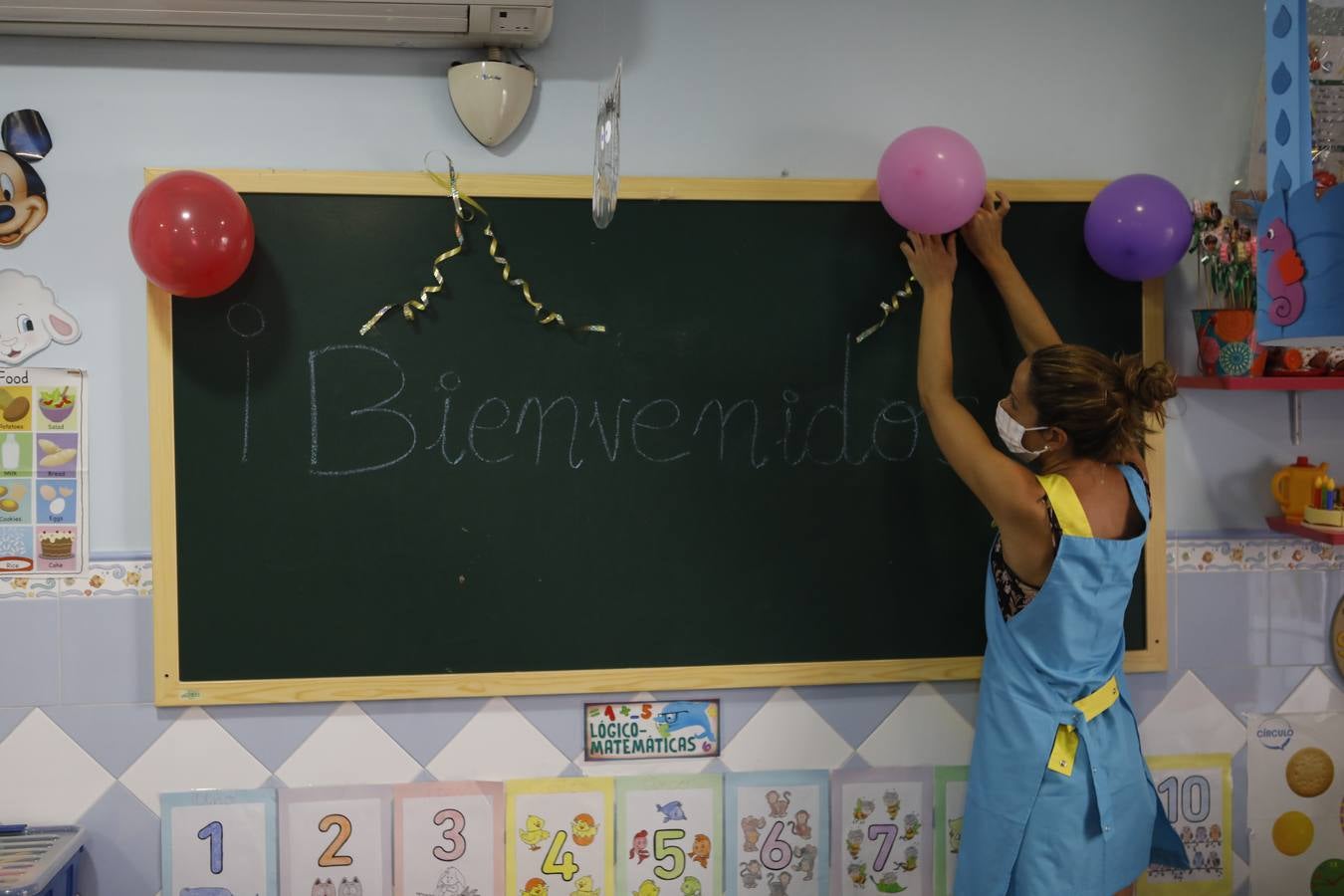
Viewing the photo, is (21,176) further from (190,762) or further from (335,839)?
(335,839)

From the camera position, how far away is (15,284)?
2.01 m

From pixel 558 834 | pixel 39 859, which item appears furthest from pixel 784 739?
pixel 39 859

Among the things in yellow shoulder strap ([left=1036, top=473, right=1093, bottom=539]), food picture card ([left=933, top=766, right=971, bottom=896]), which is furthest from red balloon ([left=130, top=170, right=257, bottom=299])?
food picture card ([left=933, top=766, right=971, bottom=896])

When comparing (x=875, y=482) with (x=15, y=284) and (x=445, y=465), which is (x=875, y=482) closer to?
(x=445, y=465)

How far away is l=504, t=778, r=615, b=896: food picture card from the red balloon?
3.87ft

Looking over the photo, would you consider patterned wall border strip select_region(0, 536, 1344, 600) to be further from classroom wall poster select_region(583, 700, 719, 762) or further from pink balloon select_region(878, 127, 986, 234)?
classroom wall poster select_region(583, 700, 719, 762)

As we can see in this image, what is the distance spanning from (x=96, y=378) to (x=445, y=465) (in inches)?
28.0

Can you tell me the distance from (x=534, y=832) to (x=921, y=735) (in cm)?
86


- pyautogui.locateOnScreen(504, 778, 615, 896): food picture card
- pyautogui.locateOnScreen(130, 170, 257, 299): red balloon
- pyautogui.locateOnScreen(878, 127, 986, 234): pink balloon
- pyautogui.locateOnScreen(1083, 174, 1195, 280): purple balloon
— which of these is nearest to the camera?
pyautogui.locateOnScreen(130, 170, 257, 299): red balloon

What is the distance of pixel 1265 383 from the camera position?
6.89ft

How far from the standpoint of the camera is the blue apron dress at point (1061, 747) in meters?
1.83

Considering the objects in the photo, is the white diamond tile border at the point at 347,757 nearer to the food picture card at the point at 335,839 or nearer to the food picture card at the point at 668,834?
the food picture card at the point at 335,839

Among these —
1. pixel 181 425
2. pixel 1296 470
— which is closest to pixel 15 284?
pixel 181 425

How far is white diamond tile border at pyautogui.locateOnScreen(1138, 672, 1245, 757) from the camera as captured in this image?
2.28m
